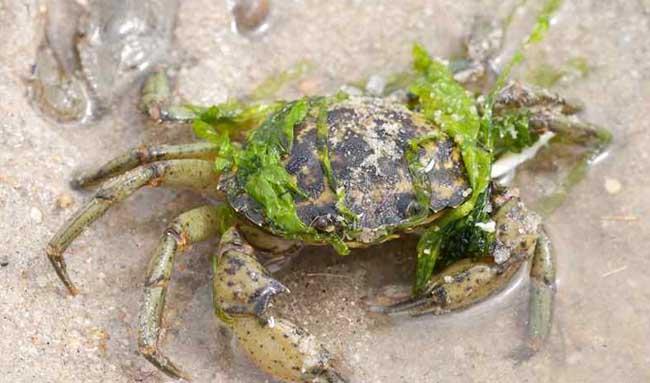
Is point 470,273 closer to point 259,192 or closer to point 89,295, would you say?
point 259,192

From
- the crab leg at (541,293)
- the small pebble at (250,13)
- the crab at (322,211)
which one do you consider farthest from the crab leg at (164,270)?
the crab leg at (541,293)

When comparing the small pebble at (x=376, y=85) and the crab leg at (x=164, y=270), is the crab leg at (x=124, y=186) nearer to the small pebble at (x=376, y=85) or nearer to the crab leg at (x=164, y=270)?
the crab leg at (x=164, y=270)

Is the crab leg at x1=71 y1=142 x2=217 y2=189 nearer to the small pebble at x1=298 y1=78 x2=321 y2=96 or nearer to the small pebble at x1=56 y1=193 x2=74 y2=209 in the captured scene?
the small pebble at x1=56 y1=193 x2=74 y2=209

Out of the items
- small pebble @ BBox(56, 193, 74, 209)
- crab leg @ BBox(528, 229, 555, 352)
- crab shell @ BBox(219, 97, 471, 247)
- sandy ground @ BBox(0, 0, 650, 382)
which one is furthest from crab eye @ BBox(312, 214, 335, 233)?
small pebble @ BBox(56, 193, 74, 209)

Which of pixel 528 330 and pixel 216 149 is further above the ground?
pixel 216 149

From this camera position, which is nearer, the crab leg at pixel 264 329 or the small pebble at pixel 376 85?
the crab leg at pixel 264 329

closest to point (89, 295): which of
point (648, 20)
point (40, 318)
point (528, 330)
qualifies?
point (40, 318)

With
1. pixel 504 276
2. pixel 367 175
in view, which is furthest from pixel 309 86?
pixel 504 276

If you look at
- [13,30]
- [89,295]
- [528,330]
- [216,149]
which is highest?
[13,30]
